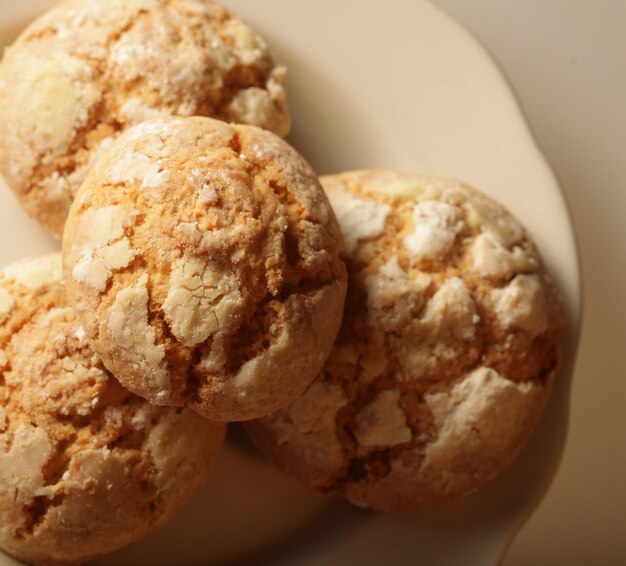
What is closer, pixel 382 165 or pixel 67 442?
pixel 67 442

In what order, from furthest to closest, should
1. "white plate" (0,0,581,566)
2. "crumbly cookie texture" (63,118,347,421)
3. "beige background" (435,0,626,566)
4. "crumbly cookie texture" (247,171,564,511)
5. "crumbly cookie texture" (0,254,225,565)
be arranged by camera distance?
"beige background" (435,0,626,566) < "white plate" (0,0,581,566) < "crumbly cookie texture" (247,171,564,511) < "crumbly cookie texture" (0,254,225,565) < "crumbly cookie texture" (63,118,347,421)

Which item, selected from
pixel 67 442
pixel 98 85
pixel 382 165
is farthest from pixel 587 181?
pixel 67 442

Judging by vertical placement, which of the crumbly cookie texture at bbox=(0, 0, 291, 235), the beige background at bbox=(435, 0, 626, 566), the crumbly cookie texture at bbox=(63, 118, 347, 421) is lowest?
the beige background at bbox=(435, 0, 626, 566)

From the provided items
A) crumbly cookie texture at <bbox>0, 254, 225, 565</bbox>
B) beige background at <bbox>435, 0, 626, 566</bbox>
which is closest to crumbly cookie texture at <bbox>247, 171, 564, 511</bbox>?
crumbly cookie texture at <bbox>0, 254, 225, 565</bbox>

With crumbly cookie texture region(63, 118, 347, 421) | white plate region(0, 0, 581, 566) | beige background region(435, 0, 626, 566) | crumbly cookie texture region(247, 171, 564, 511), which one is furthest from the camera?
beige background region(435, 0, 626, 566)

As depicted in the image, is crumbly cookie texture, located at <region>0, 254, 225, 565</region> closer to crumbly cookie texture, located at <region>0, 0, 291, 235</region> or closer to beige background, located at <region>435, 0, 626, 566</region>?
crumbly cookie texture, located at <region>0, 0, 291, 235</region>

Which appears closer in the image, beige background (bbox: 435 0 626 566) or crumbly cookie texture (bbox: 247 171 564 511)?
crumbly cookie texture (bbox: 247 171 564 511)

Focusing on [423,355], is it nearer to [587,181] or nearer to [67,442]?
[67,442]
